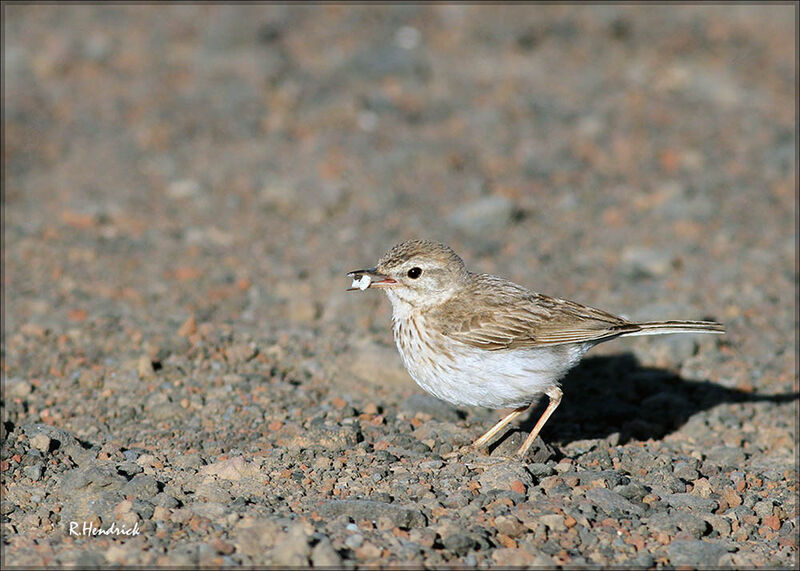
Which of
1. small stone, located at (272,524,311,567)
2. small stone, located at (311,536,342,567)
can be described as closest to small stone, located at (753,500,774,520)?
small stone, located at (311,536,342,567)

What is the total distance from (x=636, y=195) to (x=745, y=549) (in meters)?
7.25

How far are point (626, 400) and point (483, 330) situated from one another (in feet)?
7.49

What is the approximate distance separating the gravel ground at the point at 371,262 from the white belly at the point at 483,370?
0.42m

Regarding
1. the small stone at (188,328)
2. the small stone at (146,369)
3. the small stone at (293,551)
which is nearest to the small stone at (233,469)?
the small stone at (293,551)

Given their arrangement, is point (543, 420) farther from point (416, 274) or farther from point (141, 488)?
point (141, 488)

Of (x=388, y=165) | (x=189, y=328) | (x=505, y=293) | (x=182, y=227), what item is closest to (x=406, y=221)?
(x=388, y=165)

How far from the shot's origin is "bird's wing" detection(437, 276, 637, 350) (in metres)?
6.73

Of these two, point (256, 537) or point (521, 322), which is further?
point (521, 322)

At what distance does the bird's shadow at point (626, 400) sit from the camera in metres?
7.82

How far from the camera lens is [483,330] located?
6.74m

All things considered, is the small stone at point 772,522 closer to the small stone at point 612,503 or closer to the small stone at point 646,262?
the small stone at point 612,503

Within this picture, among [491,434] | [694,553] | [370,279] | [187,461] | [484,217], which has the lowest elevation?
[694,553]

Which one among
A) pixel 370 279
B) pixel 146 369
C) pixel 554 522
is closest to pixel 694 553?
pixel 554 522

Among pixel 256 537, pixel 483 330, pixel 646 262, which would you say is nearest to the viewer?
pixel 256 537
